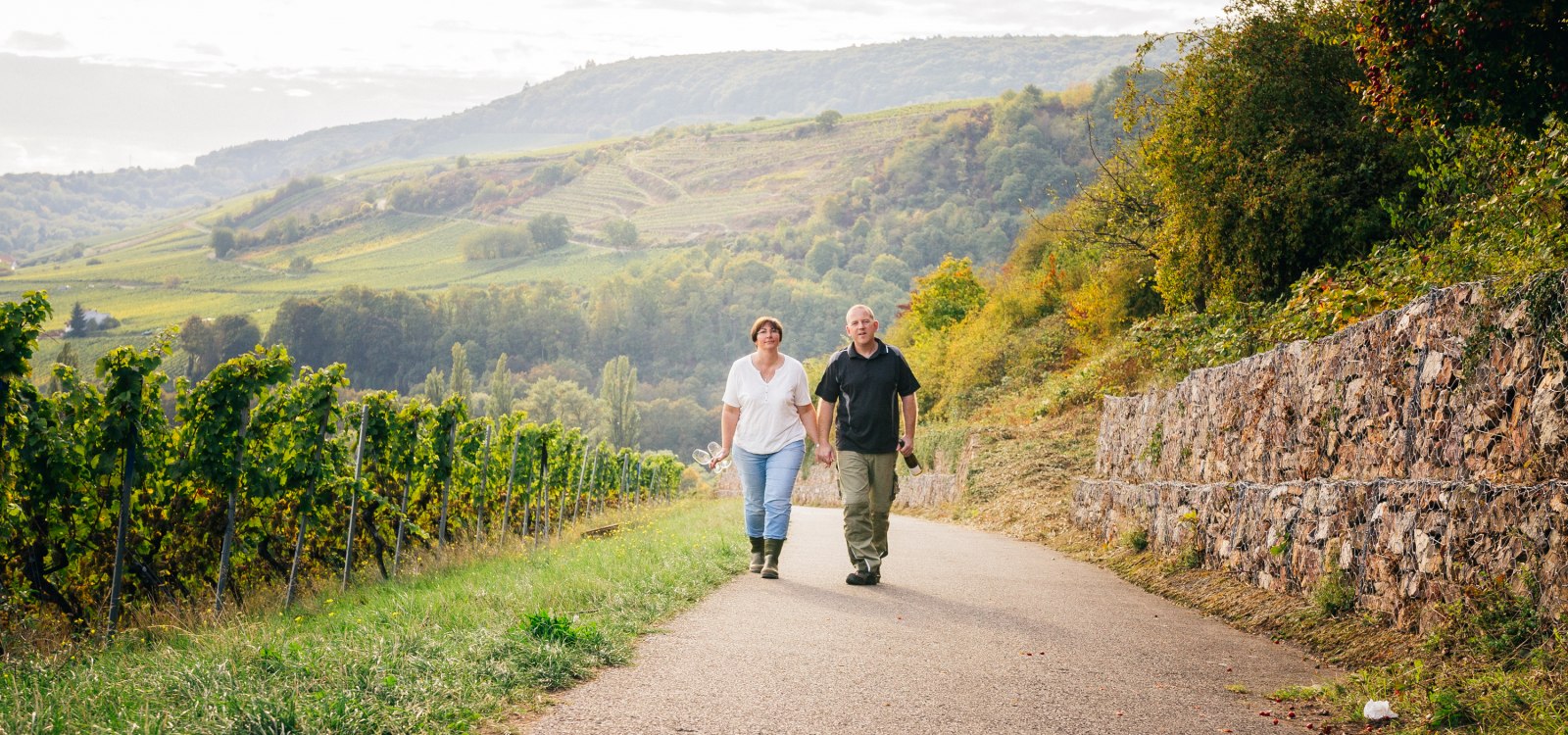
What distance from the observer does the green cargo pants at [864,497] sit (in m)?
9.21

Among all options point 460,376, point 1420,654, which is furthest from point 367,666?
point 460,376

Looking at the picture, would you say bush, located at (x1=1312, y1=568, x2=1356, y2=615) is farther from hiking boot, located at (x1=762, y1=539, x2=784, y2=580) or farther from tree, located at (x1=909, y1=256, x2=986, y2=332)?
tree, located at (x1=909, y1=256, x2=986, y2=332)

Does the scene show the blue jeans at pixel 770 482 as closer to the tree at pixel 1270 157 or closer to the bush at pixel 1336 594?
the bush at pixel 1336 594

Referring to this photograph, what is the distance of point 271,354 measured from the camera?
10.9m

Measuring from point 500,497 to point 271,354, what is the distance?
12033 millimetres

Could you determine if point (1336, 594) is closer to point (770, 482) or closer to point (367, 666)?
point (770, 482)

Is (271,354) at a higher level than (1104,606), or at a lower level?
higher

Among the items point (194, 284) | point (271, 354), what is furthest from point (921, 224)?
point (271, 354)

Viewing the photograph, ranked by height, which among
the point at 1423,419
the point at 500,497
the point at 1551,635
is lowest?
the point at 500,497

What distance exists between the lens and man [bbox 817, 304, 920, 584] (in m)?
9.22

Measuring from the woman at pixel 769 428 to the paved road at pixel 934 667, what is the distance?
1.77 feet

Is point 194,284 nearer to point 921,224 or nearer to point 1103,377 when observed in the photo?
point 921,224

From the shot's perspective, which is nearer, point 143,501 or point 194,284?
point 143,501

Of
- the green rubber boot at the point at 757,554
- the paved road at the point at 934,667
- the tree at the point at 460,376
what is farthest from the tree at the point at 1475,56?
the tree at the point at 460,376
